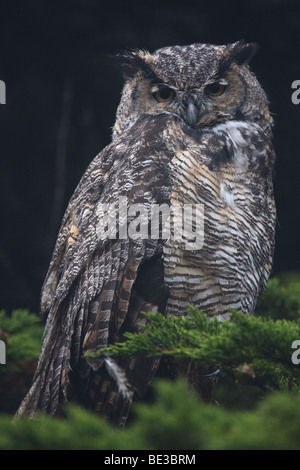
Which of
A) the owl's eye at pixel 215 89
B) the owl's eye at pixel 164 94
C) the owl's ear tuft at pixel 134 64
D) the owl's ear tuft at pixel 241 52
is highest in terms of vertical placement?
the owl's ear tuft at pixel 241 52

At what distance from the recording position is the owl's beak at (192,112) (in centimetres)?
192

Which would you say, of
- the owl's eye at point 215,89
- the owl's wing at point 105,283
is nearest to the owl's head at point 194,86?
the owl's eye at point 215,89

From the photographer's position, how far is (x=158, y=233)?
170 centimetres

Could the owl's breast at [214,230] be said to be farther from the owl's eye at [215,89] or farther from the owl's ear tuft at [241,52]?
the owl's ear tuft at [241,52]

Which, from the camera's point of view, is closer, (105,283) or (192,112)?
(105,283)

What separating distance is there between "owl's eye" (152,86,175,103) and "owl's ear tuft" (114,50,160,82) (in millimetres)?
48

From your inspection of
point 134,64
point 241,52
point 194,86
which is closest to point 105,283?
point 194,86

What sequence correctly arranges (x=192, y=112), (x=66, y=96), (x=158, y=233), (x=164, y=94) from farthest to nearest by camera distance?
1. (x=66, y=96)
2. (x=164, y=94)
3. (x=192, y=112)
4. (x=158, y=233)

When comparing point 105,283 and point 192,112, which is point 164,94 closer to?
point 192,112

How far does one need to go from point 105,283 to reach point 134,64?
0.94 m

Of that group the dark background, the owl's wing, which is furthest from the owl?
the dark background

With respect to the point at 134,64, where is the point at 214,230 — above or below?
below
